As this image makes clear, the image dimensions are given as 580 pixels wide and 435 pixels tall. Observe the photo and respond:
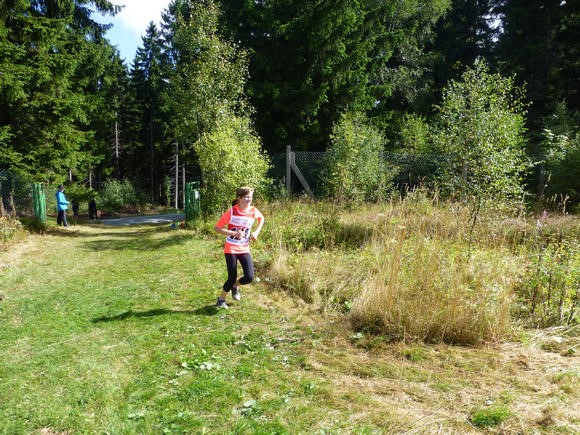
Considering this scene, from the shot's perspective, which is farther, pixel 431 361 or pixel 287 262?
pixel 287 262

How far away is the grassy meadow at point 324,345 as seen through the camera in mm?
2740

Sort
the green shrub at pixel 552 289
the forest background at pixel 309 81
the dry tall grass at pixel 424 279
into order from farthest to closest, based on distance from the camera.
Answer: the forest background at pixel 309 81 → the green shrub at pixel 552 289 → the dry tall grass at pixel 424 279

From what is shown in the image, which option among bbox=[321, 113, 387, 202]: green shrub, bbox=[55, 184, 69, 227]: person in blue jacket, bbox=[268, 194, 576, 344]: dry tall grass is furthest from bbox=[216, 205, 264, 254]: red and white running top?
bbox=[55, 184, 69, 227]: person in blue jacket

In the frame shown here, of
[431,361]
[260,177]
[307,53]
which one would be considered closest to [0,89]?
[260,177]

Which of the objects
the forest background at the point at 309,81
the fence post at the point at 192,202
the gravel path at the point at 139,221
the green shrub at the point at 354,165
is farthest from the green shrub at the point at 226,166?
the gravel path at the point at 139,221

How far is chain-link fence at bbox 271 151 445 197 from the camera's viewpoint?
12289mm

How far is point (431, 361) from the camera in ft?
11.3

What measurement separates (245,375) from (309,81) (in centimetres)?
1534

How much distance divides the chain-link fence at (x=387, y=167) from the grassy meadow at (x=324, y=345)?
20.0 feet

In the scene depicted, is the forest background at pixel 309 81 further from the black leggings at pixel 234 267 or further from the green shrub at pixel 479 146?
the black leggings at pixel 234 267

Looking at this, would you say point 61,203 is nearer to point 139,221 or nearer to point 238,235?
point 139,221

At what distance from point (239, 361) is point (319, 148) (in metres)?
15.9

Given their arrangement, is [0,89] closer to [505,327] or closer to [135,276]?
[135,276]

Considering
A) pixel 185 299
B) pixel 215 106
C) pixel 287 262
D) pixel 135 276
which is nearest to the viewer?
pixel 185 299
